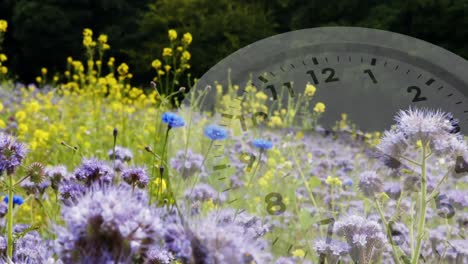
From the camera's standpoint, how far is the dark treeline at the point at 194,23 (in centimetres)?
1011

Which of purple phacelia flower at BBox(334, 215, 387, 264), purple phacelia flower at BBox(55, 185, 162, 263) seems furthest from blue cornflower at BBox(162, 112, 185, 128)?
purple phacelia flower at BBox(55, 185, 162, 263)

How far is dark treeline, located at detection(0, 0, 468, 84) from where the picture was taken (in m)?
10.1

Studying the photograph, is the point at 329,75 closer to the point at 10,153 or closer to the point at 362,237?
the point at 362,237

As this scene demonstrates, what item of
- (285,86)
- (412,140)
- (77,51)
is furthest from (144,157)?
(77,51)

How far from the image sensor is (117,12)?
1376 cm

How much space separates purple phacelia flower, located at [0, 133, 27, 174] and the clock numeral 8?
757 millimetres

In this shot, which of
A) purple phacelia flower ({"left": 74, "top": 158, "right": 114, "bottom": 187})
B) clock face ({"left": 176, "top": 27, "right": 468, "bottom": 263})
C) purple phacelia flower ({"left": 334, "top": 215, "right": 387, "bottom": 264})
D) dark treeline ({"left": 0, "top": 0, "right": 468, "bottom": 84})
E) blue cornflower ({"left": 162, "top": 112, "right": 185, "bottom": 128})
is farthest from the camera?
dark treeline ({"left": 0, "top": 0, "right": 468, "bottom": 84})

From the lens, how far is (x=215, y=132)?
5.37 ft

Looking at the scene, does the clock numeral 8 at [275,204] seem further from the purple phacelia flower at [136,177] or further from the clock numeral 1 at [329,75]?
the purple phacelia flower at [136,177]

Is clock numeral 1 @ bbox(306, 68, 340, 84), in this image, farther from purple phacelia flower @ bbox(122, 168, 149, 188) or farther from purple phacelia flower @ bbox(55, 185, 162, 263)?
purple phacelia flower @ bbox(55, 185, 162, 263)

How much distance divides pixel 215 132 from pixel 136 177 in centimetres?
35

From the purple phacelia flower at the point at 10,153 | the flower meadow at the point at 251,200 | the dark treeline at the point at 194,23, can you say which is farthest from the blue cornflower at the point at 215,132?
the dark treeline at the point at 194,23

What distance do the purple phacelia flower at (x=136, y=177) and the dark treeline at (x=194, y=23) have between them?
877cm

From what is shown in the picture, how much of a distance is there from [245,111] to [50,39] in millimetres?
12152
